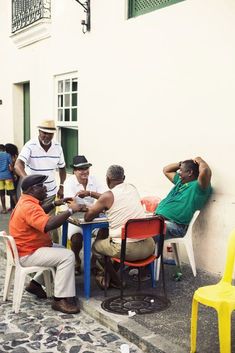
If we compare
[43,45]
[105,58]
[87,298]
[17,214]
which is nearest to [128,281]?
[87,298]

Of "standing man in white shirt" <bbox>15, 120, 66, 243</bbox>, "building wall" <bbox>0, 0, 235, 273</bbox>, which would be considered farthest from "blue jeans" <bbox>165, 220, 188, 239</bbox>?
"standing man in white shirt" <bbox>15, 120, 66, 243</bbox>

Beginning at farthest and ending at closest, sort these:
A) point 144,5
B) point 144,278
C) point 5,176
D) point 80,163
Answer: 1. point 5,176
2. point 144,5
3. point 80,163
4. point 144,278

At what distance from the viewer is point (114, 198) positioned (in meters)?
4.84

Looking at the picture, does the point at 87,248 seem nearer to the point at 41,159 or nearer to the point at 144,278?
the point at 144,278

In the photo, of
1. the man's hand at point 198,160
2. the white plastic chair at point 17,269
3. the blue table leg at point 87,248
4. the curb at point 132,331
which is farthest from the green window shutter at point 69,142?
the curb at point 132,331

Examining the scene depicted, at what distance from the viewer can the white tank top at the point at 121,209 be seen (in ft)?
Result: 15.9

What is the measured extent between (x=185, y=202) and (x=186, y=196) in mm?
75

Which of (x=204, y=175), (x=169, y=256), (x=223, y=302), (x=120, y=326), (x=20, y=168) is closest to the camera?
(x=223, y=302)

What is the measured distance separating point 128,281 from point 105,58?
3.86 metres

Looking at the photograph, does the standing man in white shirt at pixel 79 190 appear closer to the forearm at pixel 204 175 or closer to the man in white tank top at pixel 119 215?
the man in white tank top at pixel 119 215

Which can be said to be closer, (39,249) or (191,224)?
(39,249)

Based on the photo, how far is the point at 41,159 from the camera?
251 inches

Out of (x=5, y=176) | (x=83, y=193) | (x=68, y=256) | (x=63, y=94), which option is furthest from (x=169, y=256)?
(x=5, y=176)

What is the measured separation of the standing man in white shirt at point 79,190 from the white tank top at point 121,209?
2.85 ft
